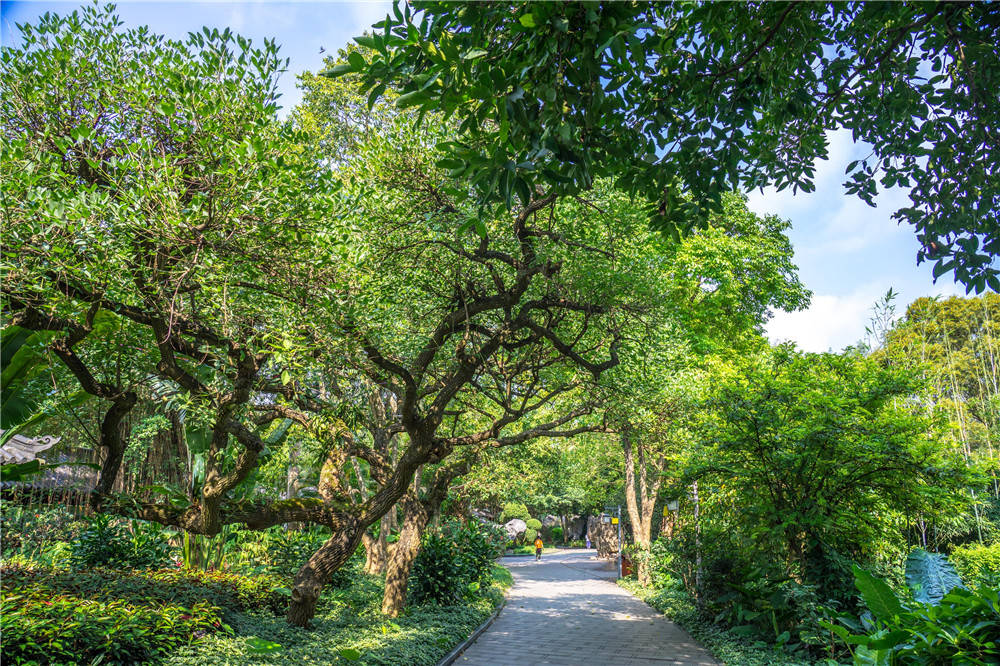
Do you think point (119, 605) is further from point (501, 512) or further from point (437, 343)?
point (501, 512)

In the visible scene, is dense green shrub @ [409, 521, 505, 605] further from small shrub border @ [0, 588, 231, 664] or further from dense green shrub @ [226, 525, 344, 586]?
small shrub border @ [0, 588, 231, 664]

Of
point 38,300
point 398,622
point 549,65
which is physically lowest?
point 398,622

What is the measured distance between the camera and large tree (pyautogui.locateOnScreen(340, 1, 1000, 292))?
2787 mm

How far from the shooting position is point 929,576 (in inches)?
269

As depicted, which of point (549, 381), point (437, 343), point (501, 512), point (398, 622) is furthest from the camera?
point (501, 512)

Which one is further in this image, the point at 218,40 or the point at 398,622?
the point at 398,622

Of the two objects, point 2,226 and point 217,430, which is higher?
point 2,226

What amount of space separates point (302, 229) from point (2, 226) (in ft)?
6.98

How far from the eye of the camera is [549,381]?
10695 mm

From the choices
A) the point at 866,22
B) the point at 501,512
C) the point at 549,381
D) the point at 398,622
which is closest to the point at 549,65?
the point at 866,22

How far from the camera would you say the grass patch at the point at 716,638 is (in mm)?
7758

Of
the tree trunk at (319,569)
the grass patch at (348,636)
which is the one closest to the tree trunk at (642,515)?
the grass patch at (348,636)

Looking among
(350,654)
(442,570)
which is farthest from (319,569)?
(442,570)

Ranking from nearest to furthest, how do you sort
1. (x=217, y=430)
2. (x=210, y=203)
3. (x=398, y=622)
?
(x=210, y=203)
(x=217, y=430)
(x=398, y=622)
